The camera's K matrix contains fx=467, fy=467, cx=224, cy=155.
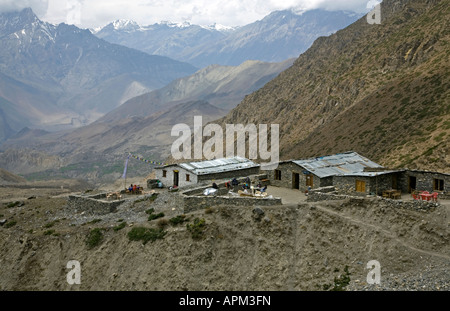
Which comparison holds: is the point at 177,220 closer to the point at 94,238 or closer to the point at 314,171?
the point at 94,238

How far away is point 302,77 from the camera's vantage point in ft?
361

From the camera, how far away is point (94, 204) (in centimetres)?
3553

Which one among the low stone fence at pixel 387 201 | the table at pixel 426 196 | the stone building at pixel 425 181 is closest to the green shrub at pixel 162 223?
the low stone fence at pixel 387 201

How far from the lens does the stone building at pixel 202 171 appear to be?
126 feet

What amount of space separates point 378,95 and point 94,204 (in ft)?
170

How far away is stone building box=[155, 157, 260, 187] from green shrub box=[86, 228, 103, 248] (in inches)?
372

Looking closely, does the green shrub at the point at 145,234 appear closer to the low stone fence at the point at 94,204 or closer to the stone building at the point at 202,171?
the low stone fence at the point at 94,204

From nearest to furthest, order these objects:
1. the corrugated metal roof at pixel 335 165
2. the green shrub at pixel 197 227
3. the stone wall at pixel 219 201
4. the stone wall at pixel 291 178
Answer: the green shrub at pixel 197 227, the stone wall at pixel 219 201, the stone wall at pixel 291 178, the corrugated metal roof at pixel 335 165

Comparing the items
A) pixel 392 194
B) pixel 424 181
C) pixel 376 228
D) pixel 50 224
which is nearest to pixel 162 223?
pixel 50 224

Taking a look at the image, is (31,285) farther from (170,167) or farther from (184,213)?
(170,167)

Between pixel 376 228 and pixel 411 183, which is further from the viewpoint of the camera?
pixel 411 183

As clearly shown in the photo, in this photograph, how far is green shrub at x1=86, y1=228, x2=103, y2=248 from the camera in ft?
94.7

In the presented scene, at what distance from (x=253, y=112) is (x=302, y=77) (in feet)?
47.0

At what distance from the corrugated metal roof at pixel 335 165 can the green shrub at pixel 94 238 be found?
1419 centimetres
